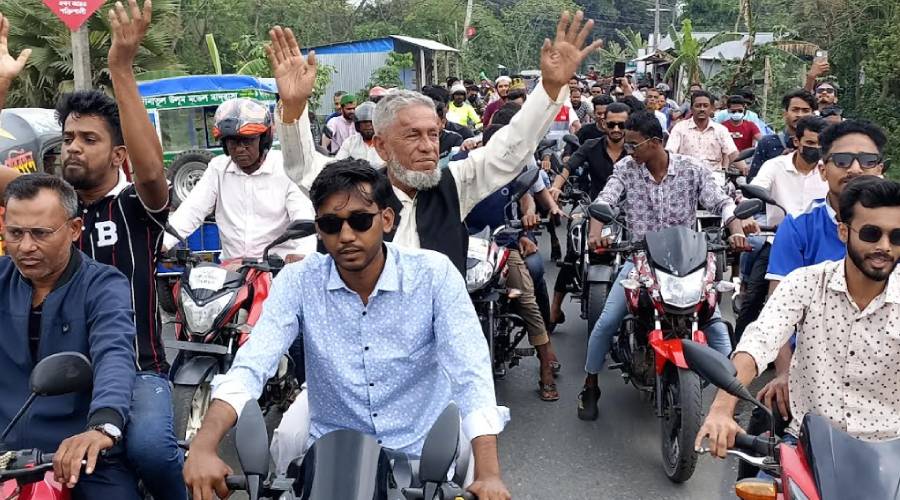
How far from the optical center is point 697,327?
4.87 meters

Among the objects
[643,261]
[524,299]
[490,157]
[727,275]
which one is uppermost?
[490,157]

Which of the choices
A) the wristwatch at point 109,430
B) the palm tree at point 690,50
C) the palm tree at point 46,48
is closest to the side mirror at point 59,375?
the wristwatch at point 109,430

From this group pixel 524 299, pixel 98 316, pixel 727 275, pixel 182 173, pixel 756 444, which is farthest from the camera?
pixel 182 173

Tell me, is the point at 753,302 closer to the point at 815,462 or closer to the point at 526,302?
the point at 526,302

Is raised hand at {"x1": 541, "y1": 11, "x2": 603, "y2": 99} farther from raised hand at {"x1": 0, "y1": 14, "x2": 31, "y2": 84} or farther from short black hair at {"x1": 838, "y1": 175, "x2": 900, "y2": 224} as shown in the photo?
raised hand at {"x1": 0, "y1": 14, "x2": 31, "y2": 84}

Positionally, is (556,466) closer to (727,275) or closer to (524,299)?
(524,299)

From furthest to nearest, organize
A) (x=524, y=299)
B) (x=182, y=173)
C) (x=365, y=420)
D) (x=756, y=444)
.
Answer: (x=182, y=173), (x=524, y=299), (x=365, y=420), (x=756, y=444)

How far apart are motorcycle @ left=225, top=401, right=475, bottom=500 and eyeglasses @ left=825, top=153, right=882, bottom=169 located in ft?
8.91

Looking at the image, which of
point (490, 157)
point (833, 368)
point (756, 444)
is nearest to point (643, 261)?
point (490, 157)

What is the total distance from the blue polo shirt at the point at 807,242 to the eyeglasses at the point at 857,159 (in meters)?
0.19

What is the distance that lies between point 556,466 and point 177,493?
2.39m

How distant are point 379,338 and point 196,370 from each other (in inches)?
76.6

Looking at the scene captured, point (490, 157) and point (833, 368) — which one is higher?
point (490, 157)

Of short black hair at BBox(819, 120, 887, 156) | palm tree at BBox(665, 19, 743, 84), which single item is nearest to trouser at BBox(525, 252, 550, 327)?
short black hair at BBox(819, 120, 887, 156)
